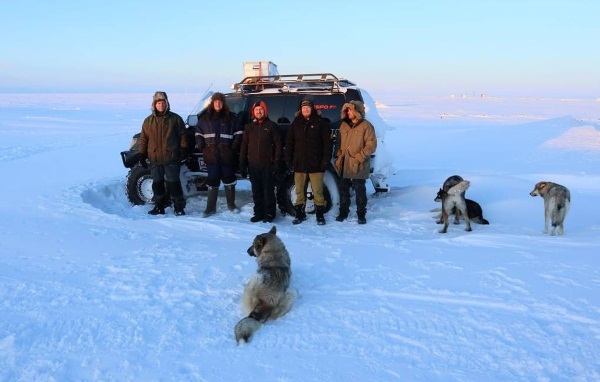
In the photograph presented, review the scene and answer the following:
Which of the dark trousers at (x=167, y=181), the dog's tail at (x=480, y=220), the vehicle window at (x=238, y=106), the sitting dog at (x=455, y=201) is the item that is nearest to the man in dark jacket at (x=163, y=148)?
the dark trousers at (x=167, y=181)

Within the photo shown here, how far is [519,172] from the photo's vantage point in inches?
402

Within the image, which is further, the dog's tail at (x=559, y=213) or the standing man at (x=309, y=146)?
the standing man at (x=309, y=146)

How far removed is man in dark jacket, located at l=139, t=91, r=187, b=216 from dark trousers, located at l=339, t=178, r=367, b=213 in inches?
98.0

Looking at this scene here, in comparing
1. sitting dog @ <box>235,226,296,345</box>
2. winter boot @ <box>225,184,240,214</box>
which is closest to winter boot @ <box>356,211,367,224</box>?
winter boot @ <box>225,184,240,214</box>

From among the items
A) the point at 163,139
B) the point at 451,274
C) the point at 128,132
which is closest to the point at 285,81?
the point at 163,139

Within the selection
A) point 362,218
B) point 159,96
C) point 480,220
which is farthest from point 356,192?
point 159,96

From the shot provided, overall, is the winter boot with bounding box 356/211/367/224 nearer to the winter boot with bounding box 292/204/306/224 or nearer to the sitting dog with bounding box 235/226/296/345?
the winter boot with bounding box 292/204/306/224

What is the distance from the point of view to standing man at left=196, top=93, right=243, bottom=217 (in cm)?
657

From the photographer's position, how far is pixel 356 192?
21.6 feet

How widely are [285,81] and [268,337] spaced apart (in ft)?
15.9

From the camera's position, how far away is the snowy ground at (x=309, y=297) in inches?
114

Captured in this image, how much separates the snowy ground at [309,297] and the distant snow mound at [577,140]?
8.05 meters

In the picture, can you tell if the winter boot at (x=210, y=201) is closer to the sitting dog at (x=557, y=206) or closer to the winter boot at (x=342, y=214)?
the winter boot at (x=342, y=214)

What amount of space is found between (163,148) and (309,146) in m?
2.21
